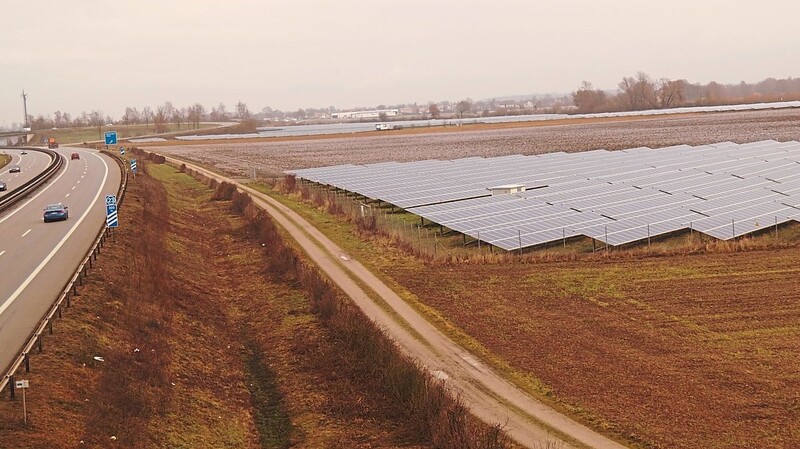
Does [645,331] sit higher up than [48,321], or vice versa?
[48,321]

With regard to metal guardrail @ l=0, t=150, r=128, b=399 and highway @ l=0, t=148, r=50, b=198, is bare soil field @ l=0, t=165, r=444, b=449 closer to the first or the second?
metal guardrail @ l=0, t=150, r=128, b=399

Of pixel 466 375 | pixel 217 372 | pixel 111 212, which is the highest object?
pixel 111 212

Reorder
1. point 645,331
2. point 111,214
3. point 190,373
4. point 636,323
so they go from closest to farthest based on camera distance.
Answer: point 190,373 → point 645,331 → point 636,323 → point 111,214

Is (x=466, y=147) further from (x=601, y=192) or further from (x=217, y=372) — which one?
(x=217, y=372)

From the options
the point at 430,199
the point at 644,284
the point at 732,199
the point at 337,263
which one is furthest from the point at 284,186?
the point at 644,284

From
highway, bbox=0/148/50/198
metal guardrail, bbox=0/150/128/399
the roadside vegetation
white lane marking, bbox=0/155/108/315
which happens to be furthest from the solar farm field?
highway, bbox=0/148/50/198

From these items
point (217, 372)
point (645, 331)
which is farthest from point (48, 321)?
point (645, 331)

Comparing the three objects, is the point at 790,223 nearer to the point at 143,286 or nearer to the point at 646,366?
the point at 646,366
